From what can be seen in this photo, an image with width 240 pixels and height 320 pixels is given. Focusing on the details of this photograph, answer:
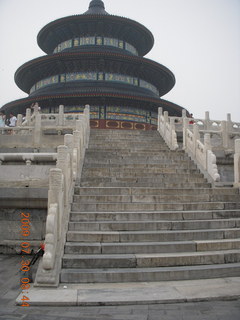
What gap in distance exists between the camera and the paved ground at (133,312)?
165 inches

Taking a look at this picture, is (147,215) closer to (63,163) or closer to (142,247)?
(142,247)

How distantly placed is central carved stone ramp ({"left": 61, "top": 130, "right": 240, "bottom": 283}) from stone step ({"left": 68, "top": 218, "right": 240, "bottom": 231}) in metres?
0.02

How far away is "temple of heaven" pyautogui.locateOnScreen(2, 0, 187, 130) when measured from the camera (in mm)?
24250

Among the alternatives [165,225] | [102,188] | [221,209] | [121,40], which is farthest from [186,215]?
[121,40]

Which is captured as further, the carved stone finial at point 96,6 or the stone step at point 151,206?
the carved stone finial at point 96,6

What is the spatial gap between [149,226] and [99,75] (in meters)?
21.2

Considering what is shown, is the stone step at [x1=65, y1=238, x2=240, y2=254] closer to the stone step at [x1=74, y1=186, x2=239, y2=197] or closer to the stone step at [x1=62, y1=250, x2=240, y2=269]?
the stone step at [x1=62, y1=250, x2=240, y2=269]

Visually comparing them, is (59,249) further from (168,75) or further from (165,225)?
(168,75)

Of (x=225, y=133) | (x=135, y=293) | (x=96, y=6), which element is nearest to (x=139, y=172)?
(x=135, y=293)

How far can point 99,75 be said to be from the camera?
26250 mm

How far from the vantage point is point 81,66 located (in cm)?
2636

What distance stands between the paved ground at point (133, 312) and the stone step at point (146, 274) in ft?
3.22

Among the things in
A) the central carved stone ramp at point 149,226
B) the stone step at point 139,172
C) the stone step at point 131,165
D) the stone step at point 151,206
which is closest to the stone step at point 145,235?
the central carved stone ramp at point 149,226

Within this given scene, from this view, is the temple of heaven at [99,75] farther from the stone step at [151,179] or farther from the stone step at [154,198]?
the stone step at [154,198]
